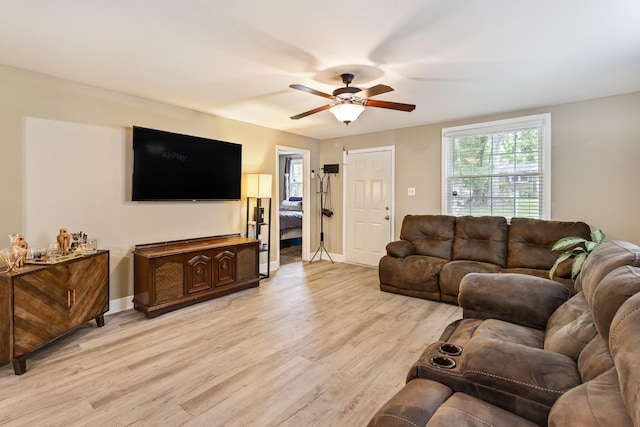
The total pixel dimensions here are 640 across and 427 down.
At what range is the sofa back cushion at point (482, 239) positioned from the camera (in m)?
3.85

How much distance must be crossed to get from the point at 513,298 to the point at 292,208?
6.56 metres

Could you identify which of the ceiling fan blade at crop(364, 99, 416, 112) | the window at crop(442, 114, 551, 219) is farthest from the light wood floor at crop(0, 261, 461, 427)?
the ceiling fan blade at crop(364, 99, 416, 112)

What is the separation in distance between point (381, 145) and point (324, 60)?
2963 millimetres

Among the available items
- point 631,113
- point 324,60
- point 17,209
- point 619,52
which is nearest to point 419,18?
point 324,60

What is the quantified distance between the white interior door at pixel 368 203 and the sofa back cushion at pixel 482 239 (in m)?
1.34

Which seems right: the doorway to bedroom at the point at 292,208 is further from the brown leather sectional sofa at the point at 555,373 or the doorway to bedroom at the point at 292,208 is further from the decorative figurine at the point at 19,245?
the brown leather sectional sofa at the point at 555,373

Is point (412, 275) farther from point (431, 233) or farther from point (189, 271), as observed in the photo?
point (189, 271)

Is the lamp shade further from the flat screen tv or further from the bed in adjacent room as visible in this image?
the bed in adjacent room

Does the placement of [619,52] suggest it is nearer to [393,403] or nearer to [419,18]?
[419,18]

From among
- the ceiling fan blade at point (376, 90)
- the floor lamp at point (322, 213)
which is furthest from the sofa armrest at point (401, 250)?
the ceiling fan blade at point (376, 90)

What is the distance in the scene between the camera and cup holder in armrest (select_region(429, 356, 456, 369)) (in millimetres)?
1354

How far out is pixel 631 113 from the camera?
11.4 ft

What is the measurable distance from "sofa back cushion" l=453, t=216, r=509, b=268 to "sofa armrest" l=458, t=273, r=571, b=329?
6.11ft

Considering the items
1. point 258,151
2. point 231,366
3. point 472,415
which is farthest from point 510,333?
point 258,151
